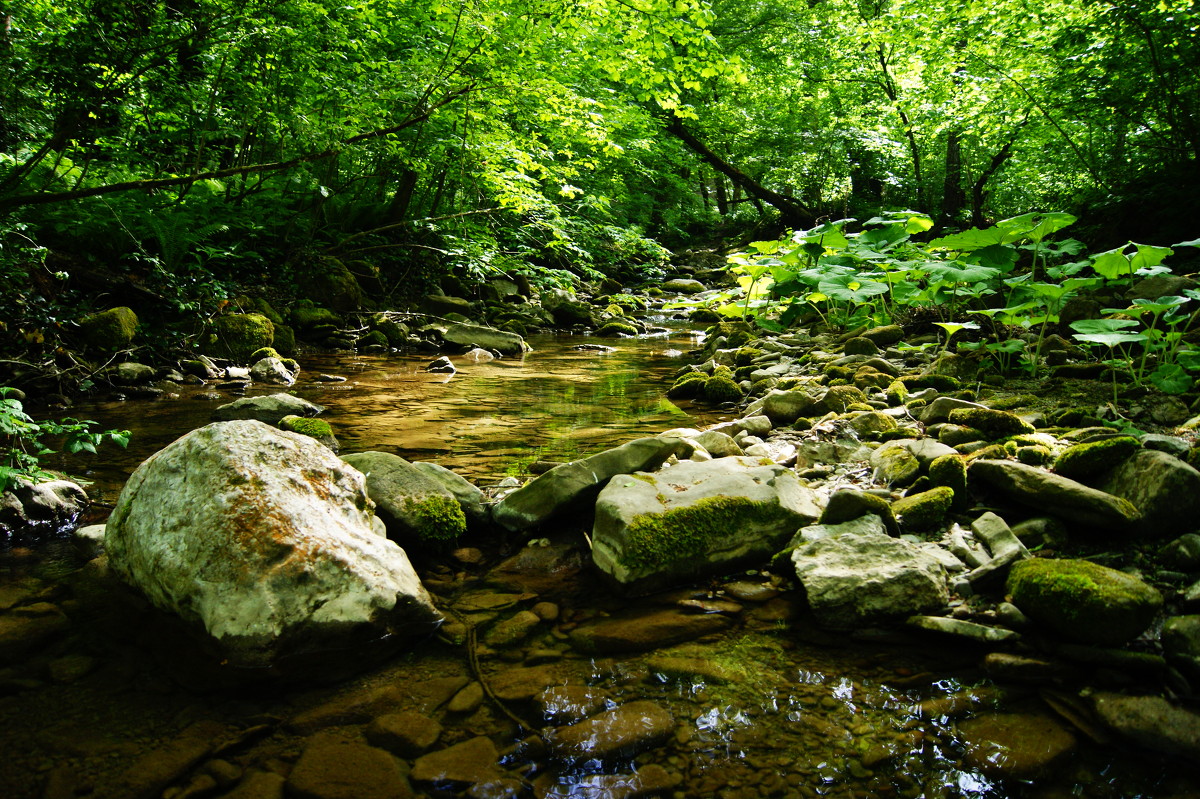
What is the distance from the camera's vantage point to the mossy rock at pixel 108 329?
6.38 m

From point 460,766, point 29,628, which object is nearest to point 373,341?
point 29,628

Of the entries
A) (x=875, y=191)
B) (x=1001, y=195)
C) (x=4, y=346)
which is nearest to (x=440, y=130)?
(x=4, y=346)

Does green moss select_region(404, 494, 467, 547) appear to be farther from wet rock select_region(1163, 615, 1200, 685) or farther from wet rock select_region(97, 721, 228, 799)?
wet rock select_region(1163, 615, 1200, 685)

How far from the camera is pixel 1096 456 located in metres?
2.67

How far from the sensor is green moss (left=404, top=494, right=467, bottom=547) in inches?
116

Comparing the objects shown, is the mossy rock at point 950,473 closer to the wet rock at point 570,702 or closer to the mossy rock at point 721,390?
the wet rock at point 570,702

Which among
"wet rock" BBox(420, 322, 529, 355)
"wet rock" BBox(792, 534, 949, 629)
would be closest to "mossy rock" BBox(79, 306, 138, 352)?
"wet rock" BBox(420, 322, 529, 355)

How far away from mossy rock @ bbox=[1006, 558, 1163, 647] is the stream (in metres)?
0.20

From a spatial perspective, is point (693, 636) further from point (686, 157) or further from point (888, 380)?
point (686, 157)

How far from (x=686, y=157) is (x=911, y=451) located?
1887 cm

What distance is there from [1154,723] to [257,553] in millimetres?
2777

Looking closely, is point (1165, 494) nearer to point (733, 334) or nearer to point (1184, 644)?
point (1184, 644)

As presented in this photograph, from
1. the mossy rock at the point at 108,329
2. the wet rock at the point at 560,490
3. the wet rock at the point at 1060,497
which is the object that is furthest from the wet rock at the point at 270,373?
the wet rock at the point at 1060,497

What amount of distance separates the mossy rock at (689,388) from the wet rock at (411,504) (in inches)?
147
